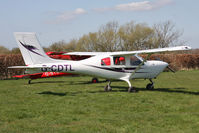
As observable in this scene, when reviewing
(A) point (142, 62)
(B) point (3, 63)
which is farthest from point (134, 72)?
(B) point (3, 63)

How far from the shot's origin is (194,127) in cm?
601

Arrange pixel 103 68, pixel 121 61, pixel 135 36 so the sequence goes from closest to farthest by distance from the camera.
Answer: pixel 103 68, pixel 121 61, pixel 135 36

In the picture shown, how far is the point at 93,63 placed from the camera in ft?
41.9

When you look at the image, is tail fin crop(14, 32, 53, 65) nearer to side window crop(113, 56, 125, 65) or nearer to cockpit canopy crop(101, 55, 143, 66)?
cockpit canopy crop(101, 55, 143, 66)

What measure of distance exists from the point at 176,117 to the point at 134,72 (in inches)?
244

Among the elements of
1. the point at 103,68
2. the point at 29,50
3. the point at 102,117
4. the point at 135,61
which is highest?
the point at 29,50

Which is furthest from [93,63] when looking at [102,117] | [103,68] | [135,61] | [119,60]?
[102,117]

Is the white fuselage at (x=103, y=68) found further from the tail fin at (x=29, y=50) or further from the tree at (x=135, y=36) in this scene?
the tree at (x=135, y=36)

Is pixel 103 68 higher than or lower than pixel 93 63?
lower

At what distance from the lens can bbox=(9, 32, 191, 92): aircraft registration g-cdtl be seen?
12.3 metres

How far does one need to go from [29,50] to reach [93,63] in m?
3.13

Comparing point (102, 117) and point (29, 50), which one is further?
point (29, 50)

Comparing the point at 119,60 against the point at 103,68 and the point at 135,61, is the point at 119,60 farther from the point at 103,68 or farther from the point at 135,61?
the point at 103,68

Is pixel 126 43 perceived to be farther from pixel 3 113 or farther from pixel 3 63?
pixel 3 113
